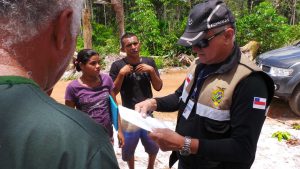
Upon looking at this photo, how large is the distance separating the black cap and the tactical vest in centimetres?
25

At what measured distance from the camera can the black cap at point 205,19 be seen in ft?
6.75

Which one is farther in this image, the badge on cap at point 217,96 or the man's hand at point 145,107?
the man's hand at point 145,107

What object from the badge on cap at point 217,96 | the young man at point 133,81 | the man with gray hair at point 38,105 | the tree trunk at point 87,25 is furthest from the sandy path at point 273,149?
the tree trunk at point 87,25

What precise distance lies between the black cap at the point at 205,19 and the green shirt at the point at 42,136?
1.41 m

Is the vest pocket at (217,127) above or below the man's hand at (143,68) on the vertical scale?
above

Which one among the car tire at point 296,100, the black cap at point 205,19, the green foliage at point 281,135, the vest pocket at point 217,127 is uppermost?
the black cap at point 205,19

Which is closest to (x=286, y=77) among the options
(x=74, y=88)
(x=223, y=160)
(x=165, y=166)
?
(x=165, y=166)

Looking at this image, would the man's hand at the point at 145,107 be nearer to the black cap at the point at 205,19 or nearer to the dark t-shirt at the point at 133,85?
the black cap at the point at 205,19

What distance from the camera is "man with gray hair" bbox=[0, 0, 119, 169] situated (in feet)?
2.50

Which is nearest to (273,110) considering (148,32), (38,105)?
(38,105)

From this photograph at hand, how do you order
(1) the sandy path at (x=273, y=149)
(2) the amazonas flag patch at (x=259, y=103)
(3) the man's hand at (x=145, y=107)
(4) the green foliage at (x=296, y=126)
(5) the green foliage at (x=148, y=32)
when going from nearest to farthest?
1. (2) the amazonas flag patch at (x=259, y=103)
2. (3) the man's hand at (x=145, y=107)
3. (1) the sandy path at (x=273, y=149)
4. (4) the green foliage at (x=296, y=126)
5. (5) the green foliage at (x=148, y=32)

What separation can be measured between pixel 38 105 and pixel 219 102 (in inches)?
53.7

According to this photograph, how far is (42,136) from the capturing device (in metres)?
0.77

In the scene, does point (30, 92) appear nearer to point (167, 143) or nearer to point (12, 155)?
point (12, 155)
